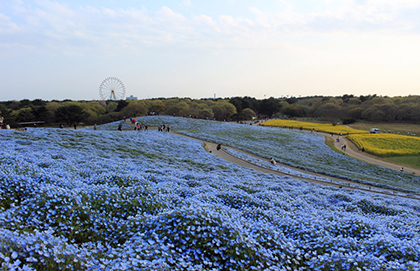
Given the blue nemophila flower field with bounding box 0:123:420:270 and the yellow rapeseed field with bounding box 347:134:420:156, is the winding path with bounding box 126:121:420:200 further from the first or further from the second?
the yellow rapeseed field with bounding box 347:134:420:156

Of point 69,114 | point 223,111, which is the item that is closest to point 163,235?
point 69,114

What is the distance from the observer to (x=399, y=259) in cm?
609

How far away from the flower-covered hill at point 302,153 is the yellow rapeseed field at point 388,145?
966 centimetres

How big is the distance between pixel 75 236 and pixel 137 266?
2.39 m

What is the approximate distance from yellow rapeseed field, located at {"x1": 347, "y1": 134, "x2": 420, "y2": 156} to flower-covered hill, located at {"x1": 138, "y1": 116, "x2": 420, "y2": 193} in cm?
966

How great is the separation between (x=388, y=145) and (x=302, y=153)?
1005 inches

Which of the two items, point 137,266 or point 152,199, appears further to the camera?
point 152,199

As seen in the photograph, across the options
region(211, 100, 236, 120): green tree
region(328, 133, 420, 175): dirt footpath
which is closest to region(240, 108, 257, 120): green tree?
region(211, 100, 236, 120): green tree

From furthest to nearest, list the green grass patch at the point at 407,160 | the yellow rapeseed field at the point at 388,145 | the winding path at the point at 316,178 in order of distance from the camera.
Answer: the yellow rapeseed field at the point at 388,145
the green grass patch at the point at 407,160
the winding path at the point at 316,178

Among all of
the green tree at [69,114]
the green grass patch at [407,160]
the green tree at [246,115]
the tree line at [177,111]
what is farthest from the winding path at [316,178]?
the green tree at [246,115]

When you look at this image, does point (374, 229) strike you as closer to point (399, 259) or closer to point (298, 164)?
point (399, 259)

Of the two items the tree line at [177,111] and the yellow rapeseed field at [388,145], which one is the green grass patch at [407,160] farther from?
the tree line at [177,111]

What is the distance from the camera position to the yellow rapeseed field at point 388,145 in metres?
48.3

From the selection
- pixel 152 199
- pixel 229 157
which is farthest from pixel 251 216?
pixel 229 157
